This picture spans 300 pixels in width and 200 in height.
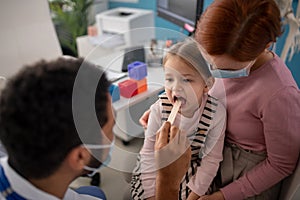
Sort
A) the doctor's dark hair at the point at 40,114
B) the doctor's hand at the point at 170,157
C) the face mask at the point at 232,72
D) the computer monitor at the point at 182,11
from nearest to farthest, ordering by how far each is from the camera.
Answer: the doctor's dark hair at the point at 40,114
the doctor's hand at the point at 170,157
the face mask at the point at 232,72
the computer monitor at the point at 182,11

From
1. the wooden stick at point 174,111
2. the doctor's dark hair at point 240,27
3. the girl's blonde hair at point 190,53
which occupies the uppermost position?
the doctor's dark hair at point 240,27

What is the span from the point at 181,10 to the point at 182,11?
0.04ft

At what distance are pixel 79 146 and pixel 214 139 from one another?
0.50 metres

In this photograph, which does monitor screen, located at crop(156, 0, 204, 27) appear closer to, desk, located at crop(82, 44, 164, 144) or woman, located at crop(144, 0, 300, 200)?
desk, located at crop(82, 44, 164, 144)

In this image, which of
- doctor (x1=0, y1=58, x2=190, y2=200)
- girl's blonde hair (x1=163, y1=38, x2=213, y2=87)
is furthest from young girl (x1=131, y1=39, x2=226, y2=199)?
doctor (x1=0, y1=58, x2=190, y2=200)

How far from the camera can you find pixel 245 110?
0.85 metres

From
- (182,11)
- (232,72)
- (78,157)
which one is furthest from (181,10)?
(78,157)

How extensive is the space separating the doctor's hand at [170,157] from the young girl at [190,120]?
41 millimetres

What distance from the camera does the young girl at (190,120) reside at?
2.39ft

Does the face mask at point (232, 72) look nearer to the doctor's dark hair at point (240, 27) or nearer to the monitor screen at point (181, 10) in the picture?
the doctor's dark hair at point (240, 27)

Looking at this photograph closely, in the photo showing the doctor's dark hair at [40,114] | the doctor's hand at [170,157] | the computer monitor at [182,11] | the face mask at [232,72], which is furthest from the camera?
the computer monitor at [182,11]

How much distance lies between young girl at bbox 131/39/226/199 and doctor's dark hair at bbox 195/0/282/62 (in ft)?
0.21

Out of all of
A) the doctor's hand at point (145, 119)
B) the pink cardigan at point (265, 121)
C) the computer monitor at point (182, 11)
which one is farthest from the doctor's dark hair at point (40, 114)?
the computer monitor at point (182, 11)

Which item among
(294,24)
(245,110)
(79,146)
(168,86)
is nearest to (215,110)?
(245,110)
